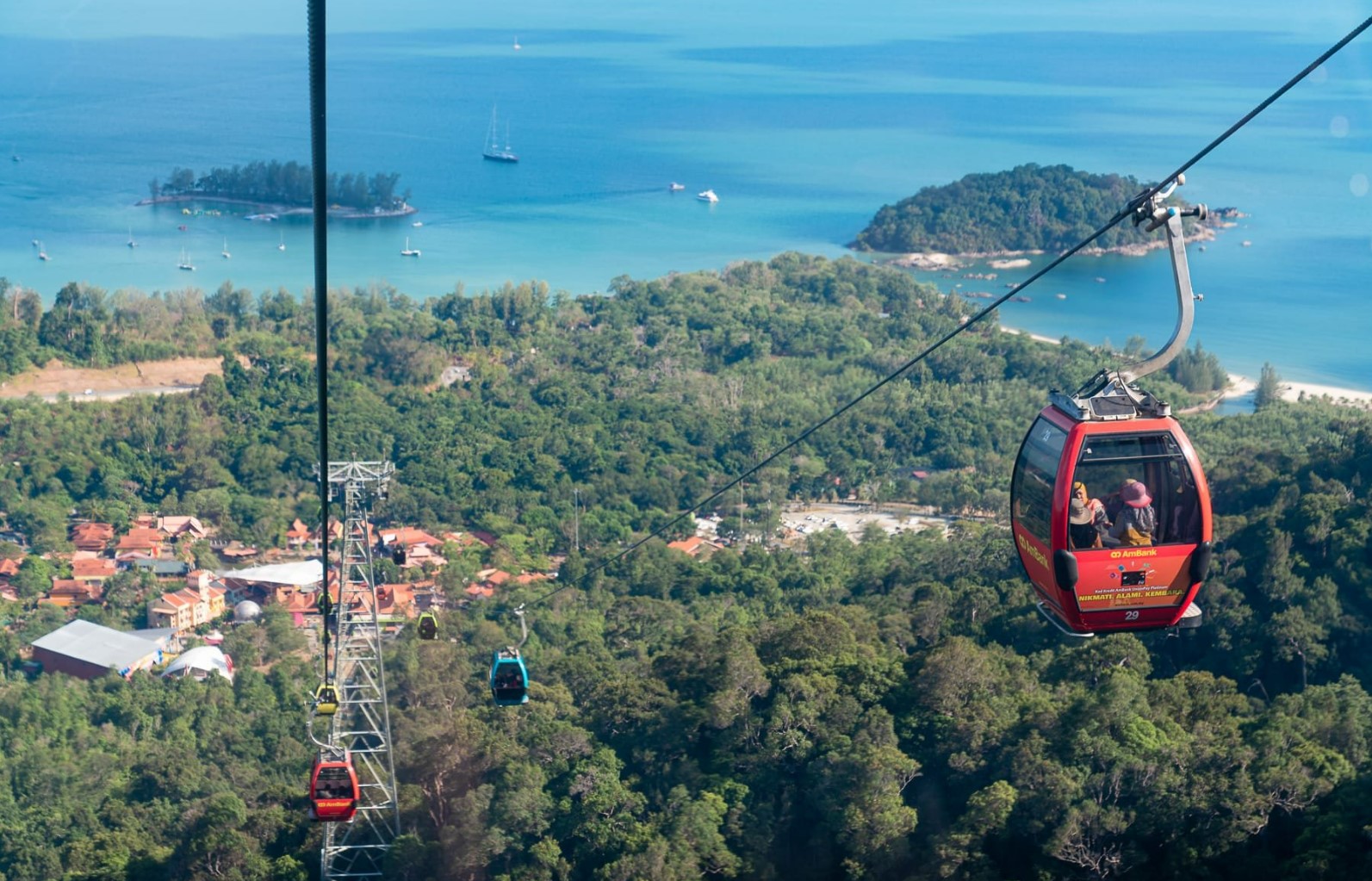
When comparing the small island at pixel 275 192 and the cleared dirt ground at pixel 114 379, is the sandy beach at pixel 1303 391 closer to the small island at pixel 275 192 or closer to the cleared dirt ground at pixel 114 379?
the cleared dirt ground at pixel 114 379

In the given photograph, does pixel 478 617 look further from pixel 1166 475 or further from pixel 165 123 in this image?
pixel 165 123

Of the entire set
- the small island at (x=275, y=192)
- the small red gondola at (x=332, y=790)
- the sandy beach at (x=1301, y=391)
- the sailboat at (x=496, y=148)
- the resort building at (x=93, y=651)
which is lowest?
the resort building at (x=93, y=651)

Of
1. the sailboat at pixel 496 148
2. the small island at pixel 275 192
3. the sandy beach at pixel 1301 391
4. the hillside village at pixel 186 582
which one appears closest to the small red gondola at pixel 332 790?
the hillside village at pixel 186 582

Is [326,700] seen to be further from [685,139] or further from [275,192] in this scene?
[685,139]

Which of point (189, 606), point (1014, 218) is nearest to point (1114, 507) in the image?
point (189, 606)

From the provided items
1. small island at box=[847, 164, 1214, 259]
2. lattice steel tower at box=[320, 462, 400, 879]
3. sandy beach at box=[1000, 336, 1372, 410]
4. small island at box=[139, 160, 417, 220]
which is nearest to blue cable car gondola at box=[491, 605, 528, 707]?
lattice steel tower at box=[320, 462, 400, 879]

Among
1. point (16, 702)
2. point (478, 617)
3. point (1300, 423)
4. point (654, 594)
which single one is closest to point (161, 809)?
point (16, 702)
